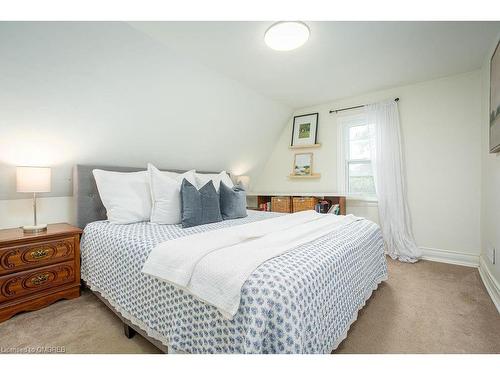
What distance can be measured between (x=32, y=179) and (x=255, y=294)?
210 centimetres

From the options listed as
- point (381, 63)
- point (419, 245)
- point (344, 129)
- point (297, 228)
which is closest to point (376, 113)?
point (344, 129)

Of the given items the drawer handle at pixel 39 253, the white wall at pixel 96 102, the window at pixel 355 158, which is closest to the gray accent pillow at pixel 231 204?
the white wall at pixel 96 102

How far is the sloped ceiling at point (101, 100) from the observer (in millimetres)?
1701

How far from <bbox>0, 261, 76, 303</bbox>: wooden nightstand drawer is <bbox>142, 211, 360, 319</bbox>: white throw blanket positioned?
1.19m

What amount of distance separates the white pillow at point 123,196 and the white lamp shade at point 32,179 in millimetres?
378

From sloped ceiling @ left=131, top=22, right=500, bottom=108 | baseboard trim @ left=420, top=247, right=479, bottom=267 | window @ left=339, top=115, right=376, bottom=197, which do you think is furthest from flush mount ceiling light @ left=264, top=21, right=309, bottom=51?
baseboard trim @ left=420, top=247, right=479, bottom=267

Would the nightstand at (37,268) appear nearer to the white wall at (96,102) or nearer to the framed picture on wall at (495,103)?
the white wall at (96,102)

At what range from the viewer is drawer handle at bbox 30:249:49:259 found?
1834 millimetres

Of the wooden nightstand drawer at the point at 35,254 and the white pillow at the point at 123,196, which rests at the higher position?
the white pillow at the point at 123,196

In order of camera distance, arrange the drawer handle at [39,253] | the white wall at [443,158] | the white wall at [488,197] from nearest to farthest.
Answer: the drawer handle at [39,253] → the white wall at [488,197] → the white wall at [443,158]

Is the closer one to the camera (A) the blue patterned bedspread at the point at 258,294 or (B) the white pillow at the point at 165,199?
(A) the blue patterned bedspread at the point at 258,294

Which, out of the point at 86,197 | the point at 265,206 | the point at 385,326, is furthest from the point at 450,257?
the point at 86,197

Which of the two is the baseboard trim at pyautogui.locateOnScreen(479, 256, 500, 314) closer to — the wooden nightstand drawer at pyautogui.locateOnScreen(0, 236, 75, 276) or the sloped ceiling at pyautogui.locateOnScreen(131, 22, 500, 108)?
the sloped ceiling at pyautogui.locateOnScreen(131, 22, 500, 108)

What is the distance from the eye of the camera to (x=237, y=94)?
10.1 ft
